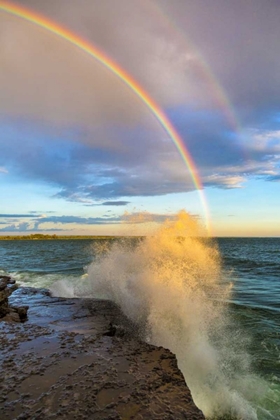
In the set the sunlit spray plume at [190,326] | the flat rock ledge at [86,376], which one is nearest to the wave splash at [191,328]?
the sunlit spray plume at [190,326]

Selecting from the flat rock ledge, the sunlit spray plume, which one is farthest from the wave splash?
the flat rock ledge

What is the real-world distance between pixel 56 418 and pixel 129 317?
245 inches

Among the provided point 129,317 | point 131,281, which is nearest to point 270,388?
point 129,317

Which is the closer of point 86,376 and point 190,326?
point 86,376

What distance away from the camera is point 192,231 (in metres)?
24.2

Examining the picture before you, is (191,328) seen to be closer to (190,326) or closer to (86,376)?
(190,326)

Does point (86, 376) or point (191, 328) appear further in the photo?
point (191, 328)

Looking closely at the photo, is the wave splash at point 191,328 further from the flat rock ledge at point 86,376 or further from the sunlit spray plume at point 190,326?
the flat rock ledge at point 86,376

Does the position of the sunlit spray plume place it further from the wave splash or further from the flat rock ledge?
the flat rock ledge

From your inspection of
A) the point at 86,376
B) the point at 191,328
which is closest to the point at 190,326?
the point at 191,328

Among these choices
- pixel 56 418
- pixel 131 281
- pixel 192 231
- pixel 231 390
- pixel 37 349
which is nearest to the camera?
pixel 56 418

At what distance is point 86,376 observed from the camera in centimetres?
465

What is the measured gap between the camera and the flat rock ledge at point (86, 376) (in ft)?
12.4

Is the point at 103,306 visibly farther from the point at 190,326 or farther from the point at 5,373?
the point at 5,373
